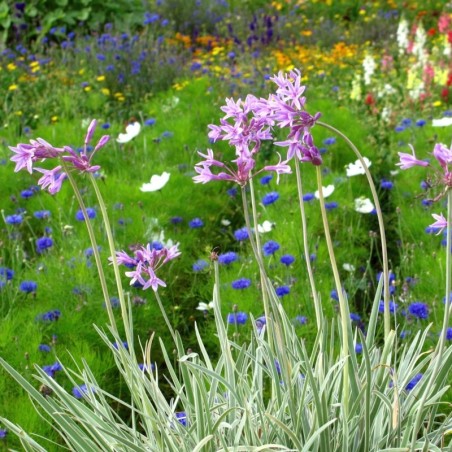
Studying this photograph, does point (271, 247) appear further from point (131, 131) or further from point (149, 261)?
point (131, 131)

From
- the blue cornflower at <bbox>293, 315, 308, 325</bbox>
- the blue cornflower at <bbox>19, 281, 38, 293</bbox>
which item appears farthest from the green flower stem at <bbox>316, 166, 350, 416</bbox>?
the blue cornflower at <bbox>19, 281, 38, 293</bbox>

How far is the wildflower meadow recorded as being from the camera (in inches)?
62.3

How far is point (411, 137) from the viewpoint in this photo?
170 inches

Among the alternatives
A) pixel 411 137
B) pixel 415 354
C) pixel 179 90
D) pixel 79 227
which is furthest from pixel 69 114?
pixel 415 354

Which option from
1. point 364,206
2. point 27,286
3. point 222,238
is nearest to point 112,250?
point 27,286

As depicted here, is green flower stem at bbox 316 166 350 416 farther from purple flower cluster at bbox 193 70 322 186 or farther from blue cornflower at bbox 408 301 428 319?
blue cornflower at bbox 408 301 428 319

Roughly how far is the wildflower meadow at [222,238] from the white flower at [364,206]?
0.01m

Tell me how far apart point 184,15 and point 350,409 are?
690 centimetres

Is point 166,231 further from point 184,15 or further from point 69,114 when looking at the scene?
point 184,15

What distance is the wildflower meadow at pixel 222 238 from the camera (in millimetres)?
1583

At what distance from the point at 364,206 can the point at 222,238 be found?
27.9 inches

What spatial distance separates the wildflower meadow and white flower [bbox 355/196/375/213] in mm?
10

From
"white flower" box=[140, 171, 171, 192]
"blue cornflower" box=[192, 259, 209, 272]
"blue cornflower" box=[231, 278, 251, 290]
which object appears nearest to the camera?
"blue cornflower" box=[231, 278, 251, 290]

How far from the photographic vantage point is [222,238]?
149 inches
